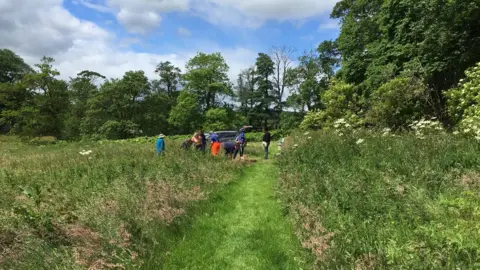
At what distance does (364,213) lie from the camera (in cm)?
567

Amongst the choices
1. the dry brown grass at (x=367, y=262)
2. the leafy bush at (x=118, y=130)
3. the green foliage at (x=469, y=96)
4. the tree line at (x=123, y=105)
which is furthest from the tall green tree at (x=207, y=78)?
the dry brown grass at (x=367, y=262)

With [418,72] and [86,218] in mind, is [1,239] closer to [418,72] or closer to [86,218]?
[86,218]

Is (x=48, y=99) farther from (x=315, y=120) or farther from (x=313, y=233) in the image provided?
(x=313, y=233)

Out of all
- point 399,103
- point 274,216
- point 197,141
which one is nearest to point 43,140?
point 197,141

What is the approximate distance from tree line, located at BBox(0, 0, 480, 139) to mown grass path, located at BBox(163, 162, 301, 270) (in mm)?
6868

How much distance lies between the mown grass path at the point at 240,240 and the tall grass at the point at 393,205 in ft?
1.57

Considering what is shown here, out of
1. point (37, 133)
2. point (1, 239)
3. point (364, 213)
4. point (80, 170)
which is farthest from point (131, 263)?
point (37, 133)

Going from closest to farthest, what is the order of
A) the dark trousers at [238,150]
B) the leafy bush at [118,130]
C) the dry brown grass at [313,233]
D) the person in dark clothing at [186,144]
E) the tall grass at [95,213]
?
1. the dry brown grass at [313,233]
2. the tall grass at [95,213]
3. the person in dark clothing at [186,144]
4. the dark trousers at [238,150]
5. the leafy bush at [118,130]

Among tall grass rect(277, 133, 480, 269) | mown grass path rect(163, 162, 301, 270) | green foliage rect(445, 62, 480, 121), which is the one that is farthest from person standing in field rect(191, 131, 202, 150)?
green foliage rect(445, 62, 480, 121)

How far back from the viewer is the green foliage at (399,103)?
16.7 meters

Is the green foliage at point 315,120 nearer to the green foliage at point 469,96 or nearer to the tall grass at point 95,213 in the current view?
the green foliage at point 469,96

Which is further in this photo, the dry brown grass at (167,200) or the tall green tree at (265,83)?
the tall green tree at (265,83)

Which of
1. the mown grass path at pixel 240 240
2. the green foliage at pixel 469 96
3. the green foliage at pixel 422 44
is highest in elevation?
the green foliage at pixel 422 44

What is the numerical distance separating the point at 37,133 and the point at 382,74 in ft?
164
